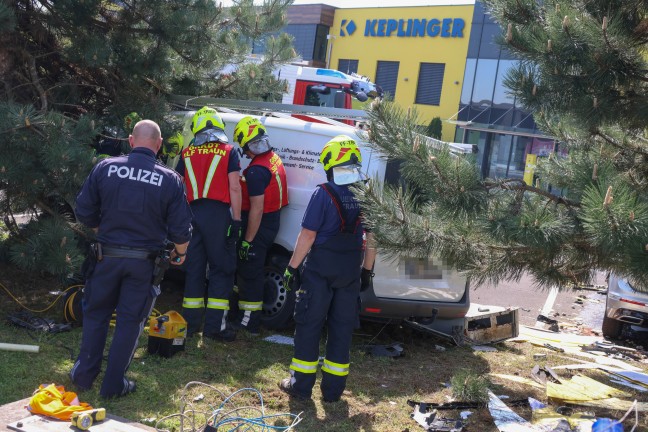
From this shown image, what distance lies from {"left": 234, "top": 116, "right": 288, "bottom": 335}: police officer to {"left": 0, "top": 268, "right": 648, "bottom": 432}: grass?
0.34 metres

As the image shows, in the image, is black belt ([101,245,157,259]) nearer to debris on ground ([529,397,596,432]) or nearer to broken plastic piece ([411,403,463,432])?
broken plastic piece ([411,403,463,432])

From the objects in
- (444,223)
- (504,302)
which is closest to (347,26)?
(504,302)

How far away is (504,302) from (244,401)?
6.26m

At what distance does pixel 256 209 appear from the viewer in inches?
252

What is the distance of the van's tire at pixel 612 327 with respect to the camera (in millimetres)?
8719

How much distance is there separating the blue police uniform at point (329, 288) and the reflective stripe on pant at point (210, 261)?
1210 millimetres

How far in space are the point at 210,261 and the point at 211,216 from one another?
1.28 feet

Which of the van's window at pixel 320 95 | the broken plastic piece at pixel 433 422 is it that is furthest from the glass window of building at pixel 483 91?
the broken plastic piece at pixel 433 422

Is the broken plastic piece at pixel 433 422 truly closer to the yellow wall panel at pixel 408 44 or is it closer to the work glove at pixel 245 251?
the work glove at pixel 245 251

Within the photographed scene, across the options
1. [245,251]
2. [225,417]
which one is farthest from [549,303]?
[225,417]

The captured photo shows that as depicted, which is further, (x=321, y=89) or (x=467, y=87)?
(x=467, y=87)

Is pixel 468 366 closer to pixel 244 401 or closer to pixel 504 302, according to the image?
pixel 244 401

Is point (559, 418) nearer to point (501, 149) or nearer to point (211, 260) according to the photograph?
point (211, 260)

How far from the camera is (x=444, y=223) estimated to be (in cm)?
425
